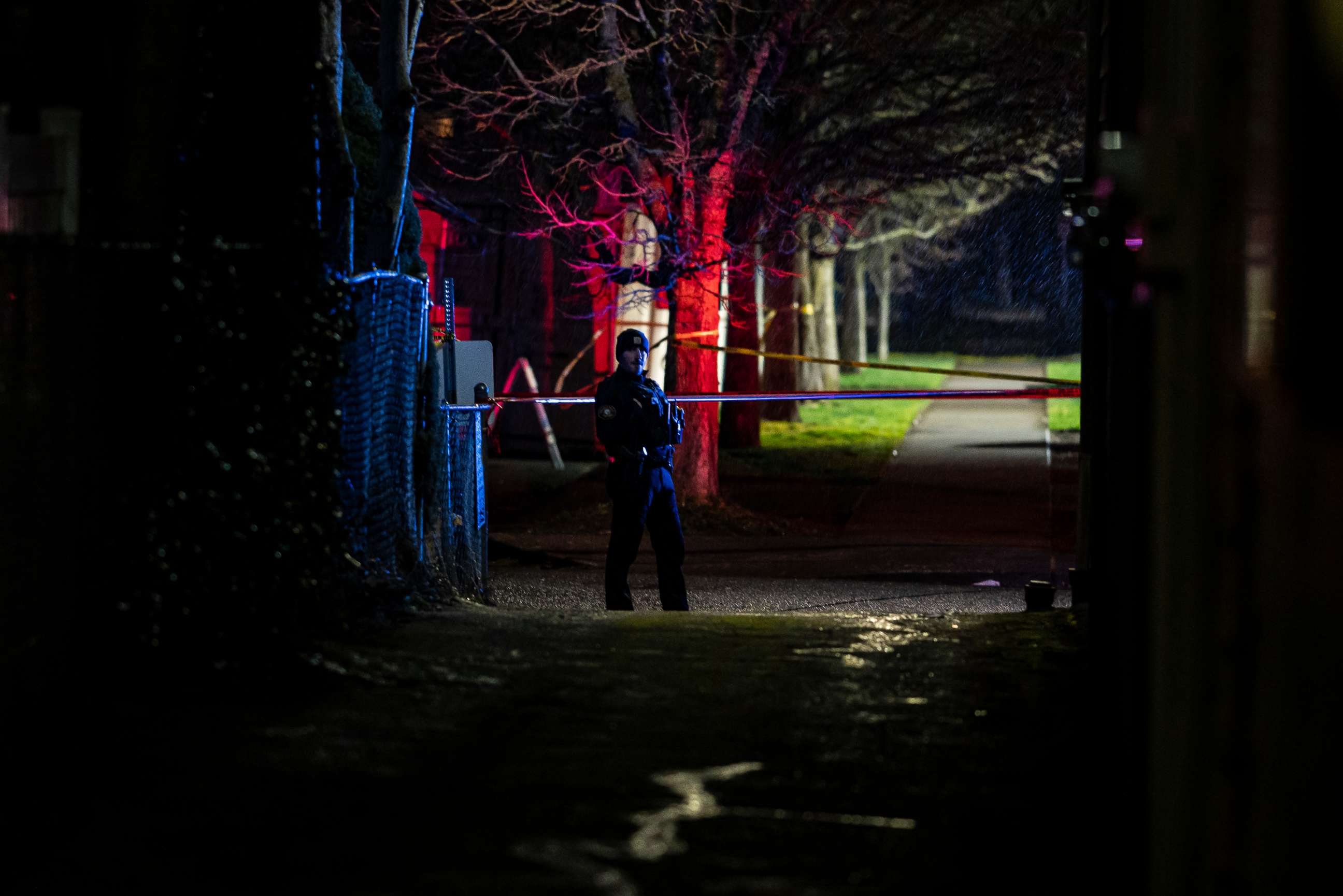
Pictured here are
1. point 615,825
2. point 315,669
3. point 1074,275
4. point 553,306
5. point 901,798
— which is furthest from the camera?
point 1074,275

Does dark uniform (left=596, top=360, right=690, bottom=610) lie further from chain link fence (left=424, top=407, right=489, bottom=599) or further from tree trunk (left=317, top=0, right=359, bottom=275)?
tree trunk (left=317, top=0, right=359, bottom=275)

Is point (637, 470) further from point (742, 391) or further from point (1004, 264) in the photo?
point (1004, 264)

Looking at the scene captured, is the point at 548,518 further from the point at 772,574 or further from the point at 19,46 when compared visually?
the point at 19,46

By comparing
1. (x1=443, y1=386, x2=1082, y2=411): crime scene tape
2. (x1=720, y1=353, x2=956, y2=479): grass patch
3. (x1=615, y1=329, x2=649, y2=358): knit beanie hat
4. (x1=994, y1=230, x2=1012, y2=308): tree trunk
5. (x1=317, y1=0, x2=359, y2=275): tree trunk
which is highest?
(x1=994, y1=230, x2=1012, y2=308): tree trunk

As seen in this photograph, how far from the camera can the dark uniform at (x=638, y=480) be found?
930cm

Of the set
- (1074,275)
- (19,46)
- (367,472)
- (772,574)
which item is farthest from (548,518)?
(1074,275)

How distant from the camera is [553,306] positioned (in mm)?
19641

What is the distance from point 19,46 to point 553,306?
49.2ft

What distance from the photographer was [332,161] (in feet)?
21.8

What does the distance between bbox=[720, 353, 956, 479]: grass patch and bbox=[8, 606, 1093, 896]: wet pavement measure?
40.1 ft

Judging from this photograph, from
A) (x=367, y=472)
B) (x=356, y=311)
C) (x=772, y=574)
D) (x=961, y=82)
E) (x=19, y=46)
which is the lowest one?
(x=772, y=574)

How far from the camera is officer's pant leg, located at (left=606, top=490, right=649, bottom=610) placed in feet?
30.7

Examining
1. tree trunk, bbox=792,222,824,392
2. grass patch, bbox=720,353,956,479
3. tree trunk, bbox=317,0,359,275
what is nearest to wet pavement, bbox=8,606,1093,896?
tree trunk, bbox=317,0,359,275

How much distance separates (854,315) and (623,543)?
33.2 m
